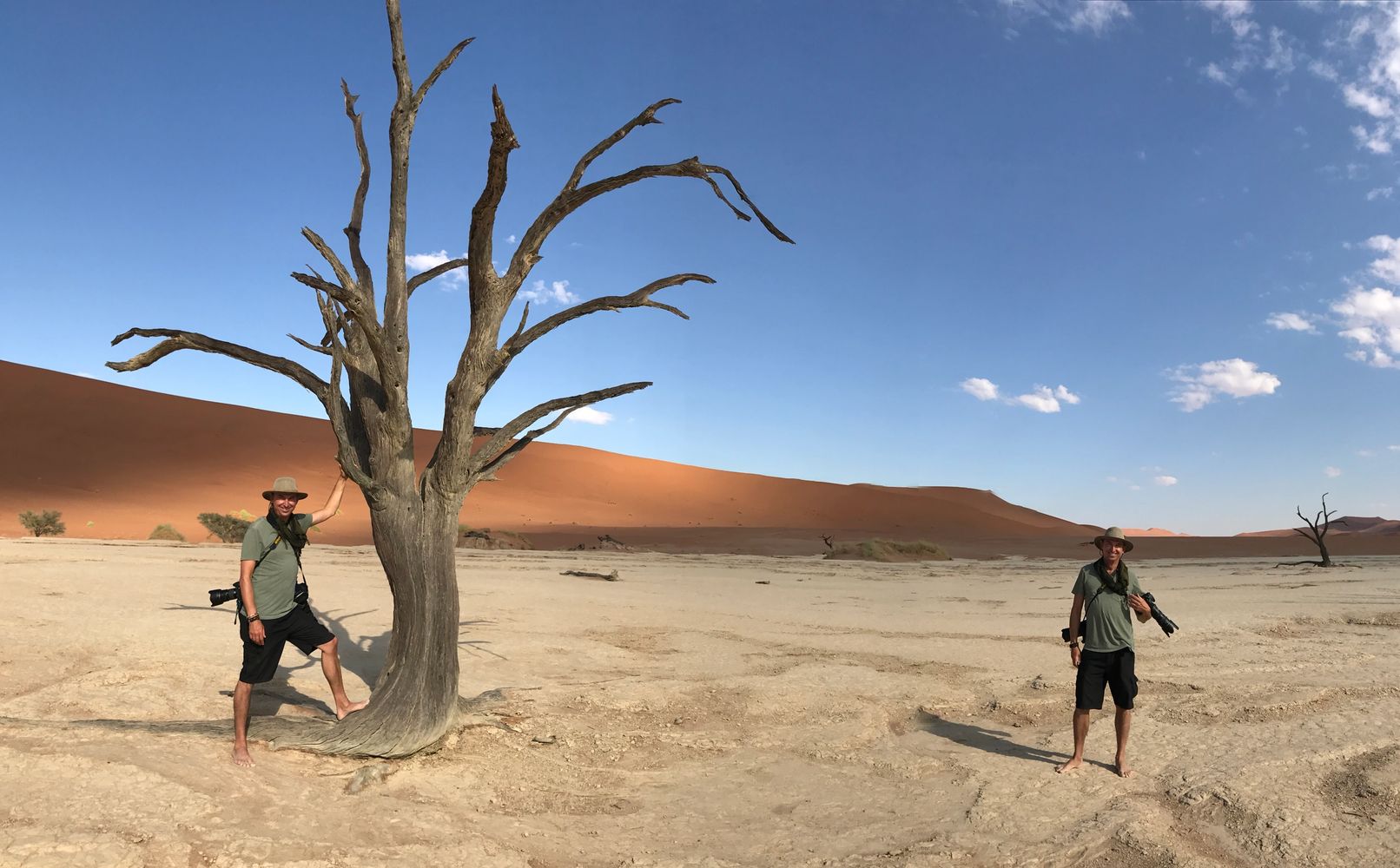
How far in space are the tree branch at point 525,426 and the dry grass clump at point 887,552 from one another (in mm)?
18396

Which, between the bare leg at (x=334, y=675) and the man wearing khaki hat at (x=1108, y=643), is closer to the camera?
the man wearing khaki hat at (x=1108, y=643)

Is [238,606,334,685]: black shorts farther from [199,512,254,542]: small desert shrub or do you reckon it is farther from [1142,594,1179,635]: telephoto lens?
[199,512,254,542]: small desert shrub

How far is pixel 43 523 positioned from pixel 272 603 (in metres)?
21.6

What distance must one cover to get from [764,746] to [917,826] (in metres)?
1.72

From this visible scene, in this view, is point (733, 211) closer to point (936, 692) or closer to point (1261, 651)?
point (936, 692)

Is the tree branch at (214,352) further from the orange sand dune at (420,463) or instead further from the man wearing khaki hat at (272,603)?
the orange sand dune at (420,463)

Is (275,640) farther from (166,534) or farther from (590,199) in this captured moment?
(166,534)

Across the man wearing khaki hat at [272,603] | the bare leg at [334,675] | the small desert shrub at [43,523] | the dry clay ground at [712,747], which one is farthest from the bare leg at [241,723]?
the small desert shrub at [43,523]

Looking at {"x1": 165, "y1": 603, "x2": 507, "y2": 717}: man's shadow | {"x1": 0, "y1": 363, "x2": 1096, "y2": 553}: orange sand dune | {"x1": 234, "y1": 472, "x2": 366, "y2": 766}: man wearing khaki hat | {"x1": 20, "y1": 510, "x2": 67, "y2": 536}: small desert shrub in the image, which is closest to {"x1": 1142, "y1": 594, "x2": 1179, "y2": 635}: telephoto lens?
{"x1": 165, "y1": 603, "x2": 507, "y2": 717}: man's shadow

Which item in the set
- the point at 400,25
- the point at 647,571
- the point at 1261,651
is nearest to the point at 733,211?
the point at 400,25

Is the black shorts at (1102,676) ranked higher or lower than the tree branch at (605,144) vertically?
lower

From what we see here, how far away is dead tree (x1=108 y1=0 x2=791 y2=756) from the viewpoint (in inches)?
217

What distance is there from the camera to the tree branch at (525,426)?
590 cm

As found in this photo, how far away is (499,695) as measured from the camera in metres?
6.83
